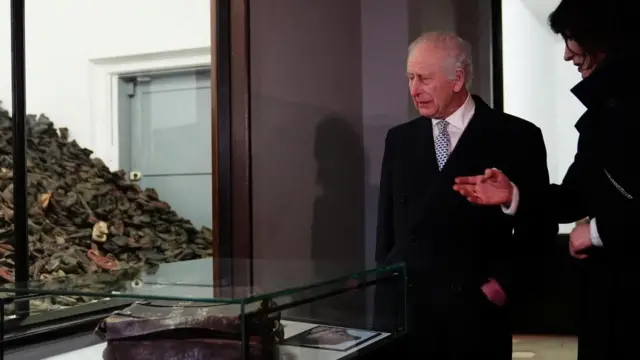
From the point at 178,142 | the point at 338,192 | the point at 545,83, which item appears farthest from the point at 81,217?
the point at 545,83

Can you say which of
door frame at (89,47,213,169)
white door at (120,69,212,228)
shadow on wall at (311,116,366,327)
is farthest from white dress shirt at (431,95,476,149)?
door frame at (89,47,213,169)

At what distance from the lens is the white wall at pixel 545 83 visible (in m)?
4.32

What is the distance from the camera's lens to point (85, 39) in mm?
4574

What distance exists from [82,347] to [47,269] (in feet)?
4.76

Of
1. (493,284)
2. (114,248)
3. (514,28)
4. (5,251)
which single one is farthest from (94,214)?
(514,28)

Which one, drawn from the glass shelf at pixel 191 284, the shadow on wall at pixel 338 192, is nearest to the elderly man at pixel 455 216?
the glass shelf at pixel 191 284

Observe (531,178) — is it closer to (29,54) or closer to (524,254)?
(524,254)

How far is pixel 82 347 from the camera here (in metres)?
1.29

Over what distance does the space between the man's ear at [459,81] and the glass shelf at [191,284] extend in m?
0.81

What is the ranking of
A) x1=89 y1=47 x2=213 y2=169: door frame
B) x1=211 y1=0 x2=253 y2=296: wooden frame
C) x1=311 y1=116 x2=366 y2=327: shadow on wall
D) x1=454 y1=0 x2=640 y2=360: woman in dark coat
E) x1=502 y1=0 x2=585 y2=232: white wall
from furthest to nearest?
x1=89 y1=47 x2=213 y2=169: door frame < x1=502 y1=0 x2=585 y2=232: white wall < x1=311 y1=116 x2=366 y2=327: shadow on wall < x1=211 y1=0 x2=253 y2=296: wooden frame < x1=454 y1=0 x2=640 y2=360: woman in dark coat

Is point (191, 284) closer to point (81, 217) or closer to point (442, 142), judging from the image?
point (442, 142)

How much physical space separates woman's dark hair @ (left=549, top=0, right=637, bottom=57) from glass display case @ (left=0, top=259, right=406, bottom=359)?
689mm

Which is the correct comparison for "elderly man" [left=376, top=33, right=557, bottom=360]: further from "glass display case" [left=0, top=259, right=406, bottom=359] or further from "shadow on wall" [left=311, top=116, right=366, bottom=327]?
"shadow on wall" [left=311, top=116, right=366, bottom=327]

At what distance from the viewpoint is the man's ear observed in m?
2.10
